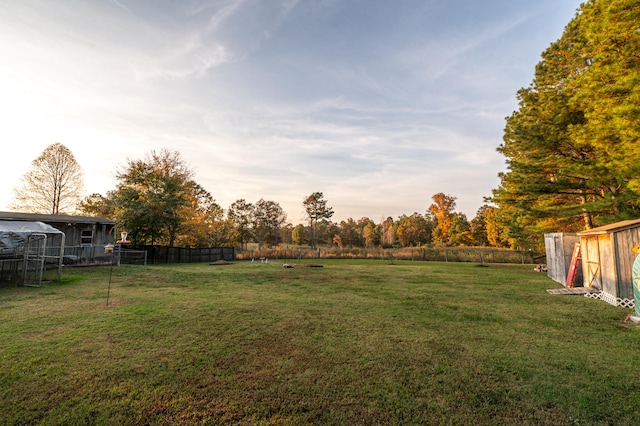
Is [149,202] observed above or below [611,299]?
above

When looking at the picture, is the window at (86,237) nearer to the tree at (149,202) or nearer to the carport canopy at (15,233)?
the tree at (149,202)

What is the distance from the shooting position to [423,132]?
57.2 feet

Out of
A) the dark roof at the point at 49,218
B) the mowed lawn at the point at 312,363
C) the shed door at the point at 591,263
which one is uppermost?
the dark roof at the point at 49,218

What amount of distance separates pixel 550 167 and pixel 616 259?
833cm

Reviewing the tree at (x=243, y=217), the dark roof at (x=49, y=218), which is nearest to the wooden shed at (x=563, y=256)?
the dark roof at (x=49, y=218)

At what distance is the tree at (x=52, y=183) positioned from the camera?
83.2 feet

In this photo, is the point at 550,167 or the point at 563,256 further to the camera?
the point at 550,167

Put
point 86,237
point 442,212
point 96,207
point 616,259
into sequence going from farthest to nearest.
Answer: point 442,212, point 96,207, point 86,237, point 616,259

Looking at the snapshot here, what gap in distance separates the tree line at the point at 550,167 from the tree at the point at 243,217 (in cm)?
826

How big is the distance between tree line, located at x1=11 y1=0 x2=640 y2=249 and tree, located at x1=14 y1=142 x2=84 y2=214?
0.07m

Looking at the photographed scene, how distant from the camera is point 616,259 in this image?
749cm

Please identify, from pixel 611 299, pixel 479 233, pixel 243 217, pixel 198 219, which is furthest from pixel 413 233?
pixel 611 299

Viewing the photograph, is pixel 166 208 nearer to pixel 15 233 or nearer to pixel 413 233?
pixel 15 233

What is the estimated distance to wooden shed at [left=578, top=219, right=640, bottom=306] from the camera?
7.20m
